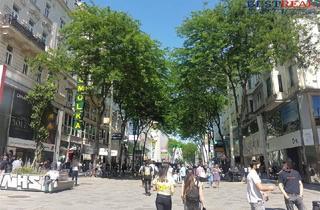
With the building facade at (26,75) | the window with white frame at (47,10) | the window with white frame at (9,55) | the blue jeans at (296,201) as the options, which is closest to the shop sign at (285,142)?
the building facade at (26,75)

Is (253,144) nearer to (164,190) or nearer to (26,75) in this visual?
(26,75)

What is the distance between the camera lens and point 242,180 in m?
31.8

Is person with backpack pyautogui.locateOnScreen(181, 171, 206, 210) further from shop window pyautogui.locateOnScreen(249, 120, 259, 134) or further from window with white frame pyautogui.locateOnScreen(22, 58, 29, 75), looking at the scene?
shop window pyautogui.locateOnScreen(249, 120, 259, 134)

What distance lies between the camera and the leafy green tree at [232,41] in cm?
2851

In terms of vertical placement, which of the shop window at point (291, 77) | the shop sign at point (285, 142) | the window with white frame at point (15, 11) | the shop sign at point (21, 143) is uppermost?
the window with white frame at point (15, 11)

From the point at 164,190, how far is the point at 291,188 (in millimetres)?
3497

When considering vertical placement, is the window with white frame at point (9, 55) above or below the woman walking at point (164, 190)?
above

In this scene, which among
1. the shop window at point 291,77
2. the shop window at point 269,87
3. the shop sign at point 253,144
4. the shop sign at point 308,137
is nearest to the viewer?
the shop sign at point 308,137

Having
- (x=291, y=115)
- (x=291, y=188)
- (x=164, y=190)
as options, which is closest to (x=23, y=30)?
(x=291, y=115)

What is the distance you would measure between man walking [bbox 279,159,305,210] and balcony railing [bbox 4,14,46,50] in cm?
2524

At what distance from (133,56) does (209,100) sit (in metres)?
14.6

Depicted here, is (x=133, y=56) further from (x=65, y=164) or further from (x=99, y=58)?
(x=65, y=164)

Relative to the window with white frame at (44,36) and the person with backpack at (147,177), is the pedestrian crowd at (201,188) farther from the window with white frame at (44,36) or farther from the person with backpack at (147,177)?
the window with white frame at (44,36)

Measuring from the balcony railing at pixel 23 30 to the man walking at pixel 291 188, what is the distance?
25236mm
